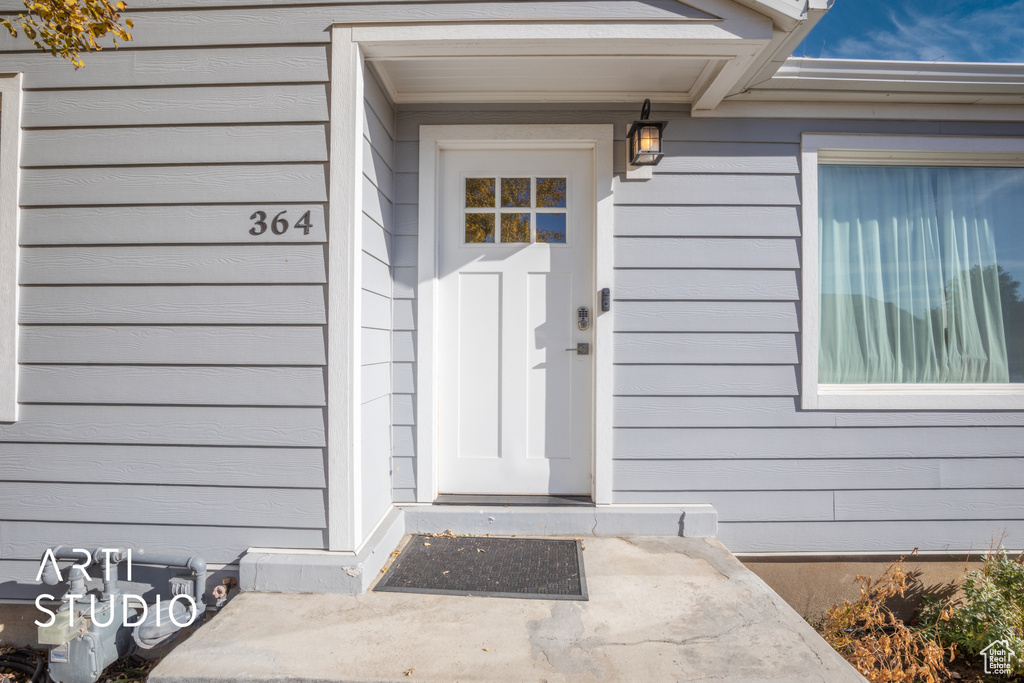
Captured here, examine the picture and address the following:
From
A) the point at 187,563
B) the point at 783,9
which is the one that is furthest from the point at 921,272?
the point at 187,563

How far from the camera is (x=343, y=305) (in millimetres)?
2186

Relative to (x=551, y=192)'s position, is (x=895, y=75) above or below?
above

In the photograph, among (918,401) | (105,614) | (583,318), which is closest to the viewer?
(105,614)

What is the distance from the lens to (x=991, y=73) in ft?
8.34

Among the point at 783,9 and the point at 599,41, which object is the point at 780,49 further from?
the point at 599,41

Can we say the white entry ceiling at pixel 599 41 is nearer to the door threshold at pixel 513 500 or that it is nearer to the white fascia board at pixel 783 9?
the white fascia board at pixel 783 9

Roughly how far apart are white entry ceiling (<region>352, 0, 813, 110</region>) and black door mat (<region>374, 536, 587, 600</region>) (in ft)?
7.05

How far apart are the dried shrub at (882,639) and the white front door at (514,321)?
130cm

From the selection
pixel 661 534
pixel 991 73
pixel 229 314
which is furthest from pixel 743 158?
pixel 229 314

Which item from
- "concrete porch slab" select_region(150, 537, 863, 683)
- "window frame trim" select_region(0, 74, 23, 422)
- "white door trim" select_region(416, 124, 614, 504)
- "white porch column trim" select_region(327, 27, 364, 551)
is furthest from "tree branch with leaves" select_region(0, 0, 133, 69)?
"concrete porch slab" select_region(150, 537, 863, 683)

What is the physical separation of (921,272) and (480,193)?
2.34 metres

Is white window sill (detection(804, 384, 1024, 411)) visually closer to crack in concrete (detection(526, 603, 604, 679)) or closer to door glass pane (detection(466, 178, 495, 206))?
crack in concrete (detection(526, 603, 604, 679))

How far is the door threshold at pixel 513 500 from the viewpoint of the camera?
2.73 metres

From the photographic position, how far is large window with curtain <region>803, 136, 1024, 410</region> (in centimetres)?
283
